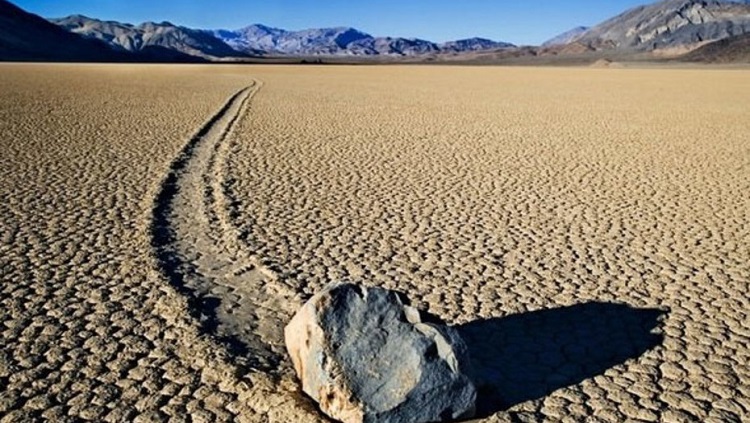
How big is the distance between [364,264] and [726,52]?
348 feet

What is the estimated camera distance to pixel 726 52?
95812 mm

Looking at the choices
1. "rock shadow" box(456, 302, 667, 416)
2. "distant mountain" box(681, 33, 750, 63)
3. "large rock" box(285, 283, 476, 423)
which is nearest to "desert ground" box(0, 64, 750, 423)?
"rock shadow" box(456, 302, 667, 416)

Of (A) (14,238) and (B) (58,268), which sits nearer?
(B) (58,268)

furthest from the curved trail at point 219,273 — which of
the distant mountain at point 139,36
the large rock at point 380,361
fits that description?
the distant mountain at point 139,36

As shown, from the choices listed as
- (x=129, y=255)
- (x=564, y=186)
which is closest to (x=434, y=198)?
(x=564, y=186)

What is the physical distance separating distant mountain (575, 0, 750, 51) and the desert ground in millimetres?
133911

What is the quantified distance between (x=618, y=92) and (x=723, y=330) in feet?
83.9

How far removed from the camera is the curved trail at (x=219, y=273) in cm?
422

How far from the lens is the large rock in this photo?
3107 millimetres

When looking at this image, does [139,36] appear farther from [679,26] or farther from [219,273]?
[219,273]

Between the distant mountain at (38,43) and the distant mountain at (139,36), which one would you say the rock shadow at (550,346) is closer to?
the distant mountain at (38,43)

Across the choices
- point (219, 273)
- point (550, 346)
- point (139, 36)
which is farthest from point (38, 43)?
point (550, 346)

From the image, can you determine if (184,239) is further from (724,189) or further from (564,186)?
(724,189)

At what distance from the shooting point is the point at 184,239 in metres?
6.20
